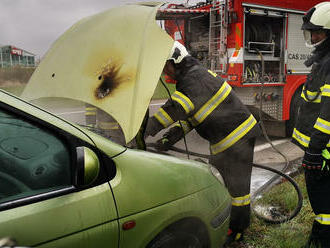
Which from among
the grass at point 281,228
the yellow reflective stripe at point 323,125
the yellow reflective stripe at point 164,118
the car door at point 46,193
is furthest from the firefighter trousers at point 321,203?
the car door at point 46,193

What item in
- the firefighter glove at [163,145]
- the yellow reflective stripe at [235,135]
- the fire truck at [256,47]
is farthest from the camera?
the fire truck at [256,47]

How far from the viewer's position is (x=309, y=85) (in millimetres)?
2582

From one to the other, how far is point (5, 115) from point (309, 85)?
211 cm

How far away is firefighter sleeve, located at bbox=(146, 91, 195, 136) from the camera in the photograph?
2584 millimetres

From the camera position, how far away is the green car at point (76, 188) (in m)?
1.32

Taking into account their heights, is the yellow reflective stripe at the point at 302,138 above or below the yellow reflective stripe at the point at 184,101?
below

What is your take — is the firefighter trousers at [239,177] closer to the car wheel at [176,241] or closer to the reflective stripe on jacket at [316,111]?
the reflective stripe on jacket at [316,111]

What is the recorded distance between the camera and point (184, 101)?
8.47ft

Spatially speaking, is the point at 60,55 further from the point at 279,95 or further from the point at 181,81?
the point at 279,95

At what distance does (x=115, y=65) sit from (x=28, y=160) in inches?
38.5

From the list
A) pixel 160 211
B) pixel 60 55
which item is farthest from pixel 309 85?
pixel 60 55

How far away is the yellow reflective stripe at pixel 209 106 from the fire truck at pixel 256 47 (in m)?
3.48

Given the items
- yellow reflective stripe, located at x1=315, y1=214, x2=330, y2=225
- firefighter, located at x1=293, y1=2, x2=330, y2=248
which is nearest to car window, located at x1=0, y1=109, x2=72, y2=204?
firefighter, located at x1=293, y1=2, x2=330, y2=248

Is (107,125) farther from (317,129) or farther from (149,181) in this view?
(317,129)
